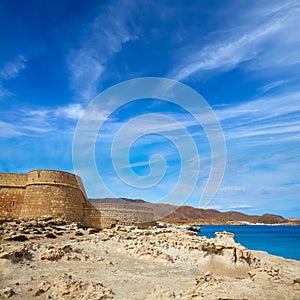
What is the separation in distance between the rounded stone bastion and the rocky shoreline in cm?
572

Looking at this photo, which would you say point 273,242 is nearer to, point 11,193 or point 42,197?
point 42,197

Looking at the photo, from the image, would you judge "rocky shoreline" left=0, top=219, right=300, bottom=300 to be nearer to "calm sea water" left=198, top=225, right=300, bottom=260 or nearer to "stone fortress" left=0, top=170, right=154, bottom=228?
"stone fortress" left=0, top=170, right=154, bottom=228

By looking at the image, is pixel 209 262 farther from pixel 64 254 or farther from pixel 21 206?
pixel 21 206

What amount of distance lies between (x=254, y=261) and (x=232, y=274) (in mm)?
1261

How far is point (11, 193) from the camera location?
21.5 m

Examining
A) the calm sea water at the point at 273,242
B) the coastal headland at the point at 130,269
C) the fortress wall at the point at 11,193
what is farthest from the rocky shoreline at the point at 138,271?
the calm sea water at the point at 273,242

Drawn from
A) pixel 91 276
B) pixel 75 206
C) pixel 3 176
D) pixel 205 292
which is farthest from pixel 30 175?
pixel 205 292

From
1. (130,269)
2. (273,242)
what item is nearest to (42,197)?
(130,269)

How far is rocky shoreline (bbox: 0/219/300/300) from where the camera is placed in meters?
6.39

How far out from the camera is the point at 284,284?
6.21 metres

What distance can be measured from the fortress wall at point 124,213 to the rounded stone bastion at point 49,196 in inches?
95.0

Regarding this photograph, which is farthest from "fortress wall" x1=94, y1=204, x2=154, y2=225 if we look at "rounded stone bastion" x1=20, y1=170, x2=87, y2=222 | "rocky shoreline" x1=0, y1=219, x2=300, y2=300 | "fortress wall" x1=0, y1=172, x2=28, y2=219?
"rocky shoreline" x1=0, y1=219, x2=300, y2=300

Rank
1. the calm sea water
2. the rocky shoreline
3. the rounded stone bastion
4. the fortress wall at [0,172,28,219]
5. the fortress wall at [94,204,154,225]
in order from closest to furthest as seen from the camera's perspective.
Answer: the rocky shoreline < the rounded stone bastion < the fortress wall at [0,172,28,219] < the fortress wall at [94,204,154,225] < the calm sea water

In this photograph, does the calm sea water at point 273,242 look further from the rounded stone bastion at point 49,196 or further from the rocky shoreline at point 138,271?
the rounded stone bastion at point 49,196
